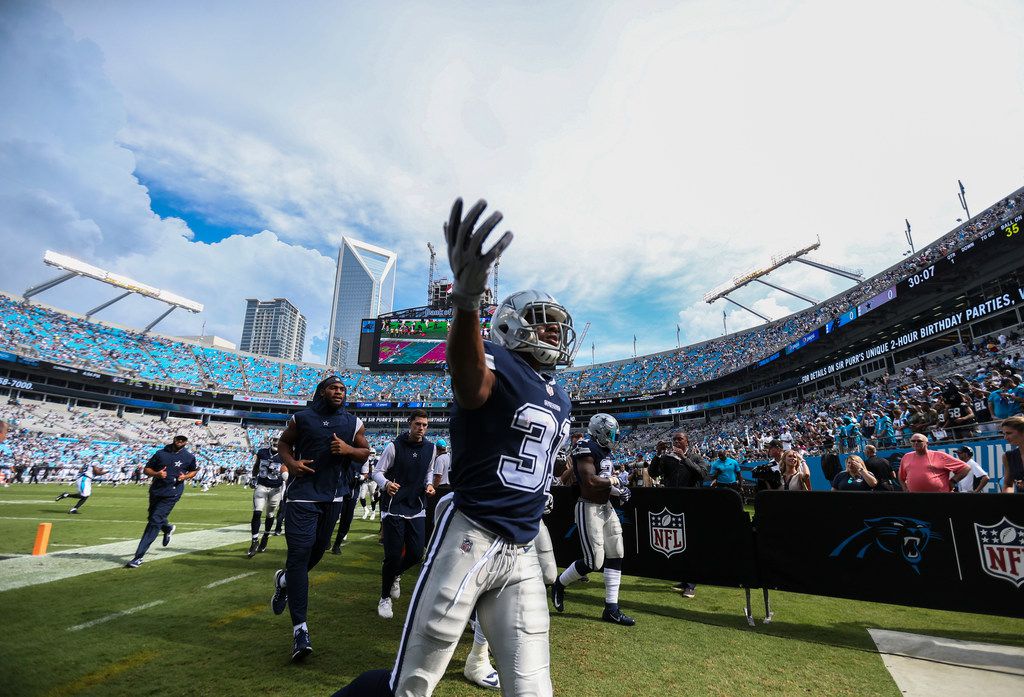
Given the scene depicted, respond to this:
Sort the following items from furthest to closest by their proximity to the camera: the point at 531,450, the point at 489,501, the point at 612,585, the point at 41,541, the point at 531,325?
the point at 41,541 < the point at 612,585 < the point at 531,325 < the point at 531,450 < the point at 489,501

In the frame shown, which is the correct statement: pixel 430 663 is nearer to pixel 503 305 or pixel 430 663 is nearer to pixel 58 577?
pixel 503 305

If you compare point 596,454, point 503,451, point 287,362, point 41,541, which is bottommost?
point 41,541

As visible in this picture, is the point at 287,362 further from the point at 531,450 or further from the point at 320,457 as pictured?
the point at 531,450

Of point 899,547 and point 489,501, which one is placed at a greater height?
point 489,501

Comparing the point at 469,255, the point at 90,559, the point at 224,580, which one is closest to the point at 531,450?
the point at 469,255

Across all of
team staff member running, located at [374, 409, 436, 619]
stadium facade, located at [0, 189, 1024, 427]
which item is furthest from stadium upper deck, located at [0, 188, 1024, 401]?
team staff member running, located at [374, 409, 436, 619]

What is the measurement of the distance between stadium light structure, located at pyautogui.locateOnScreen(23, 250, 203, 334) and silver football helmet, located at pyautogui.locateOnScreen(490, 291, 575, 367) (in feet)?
221

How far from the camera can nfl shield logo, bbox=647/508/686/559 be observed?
247 inches

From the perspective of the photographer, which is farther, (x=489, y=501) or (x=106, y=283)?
(x=106, y=283)

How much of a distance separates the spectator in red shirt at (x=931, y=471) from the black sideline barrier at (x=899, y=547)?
6.55ft

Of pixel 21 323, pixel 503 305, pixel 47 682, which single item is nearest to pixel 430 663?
pixel 503 305

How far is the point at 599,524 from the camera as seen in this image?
18.6ft

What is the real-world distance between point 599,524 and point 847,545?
2692mm

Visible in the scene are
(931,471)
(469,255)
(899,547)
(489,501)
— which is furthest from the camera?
(931,471)
